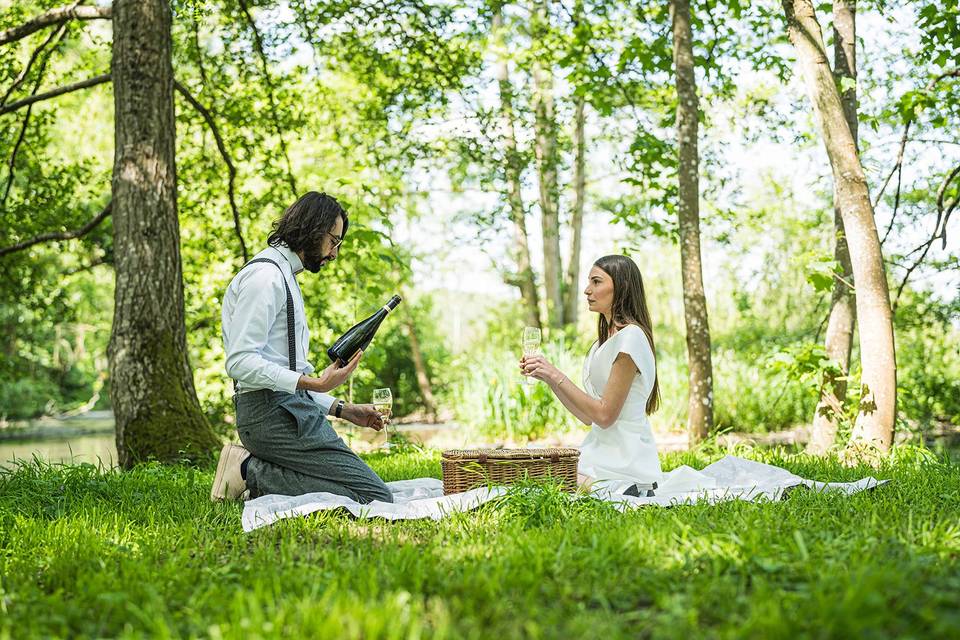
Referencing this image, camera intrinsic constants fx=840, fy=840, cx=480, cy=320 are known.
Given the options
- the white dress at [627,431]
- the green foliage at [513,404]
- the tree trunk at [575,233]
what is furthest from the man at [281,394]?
the tree trunk at [575,233]

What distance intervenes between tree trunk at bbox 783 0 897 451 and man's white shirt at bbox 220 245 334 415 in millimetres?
3828

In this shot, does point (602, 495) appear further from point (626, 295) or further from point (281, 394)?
point (281, 394)

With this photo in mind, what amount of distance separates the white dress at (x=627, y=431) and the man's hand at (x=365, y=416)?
1.18 metres

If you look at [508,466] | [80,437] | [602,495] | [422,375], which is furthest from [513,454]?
[80,437]

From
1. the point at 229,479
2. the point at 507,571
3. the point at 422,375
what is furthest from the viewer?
the point at 422,375

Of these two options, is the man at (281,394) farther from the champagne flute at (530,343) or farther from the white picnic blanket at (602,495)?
the champagne flute at (530,343)

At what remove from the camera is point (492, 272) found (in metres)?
19.2

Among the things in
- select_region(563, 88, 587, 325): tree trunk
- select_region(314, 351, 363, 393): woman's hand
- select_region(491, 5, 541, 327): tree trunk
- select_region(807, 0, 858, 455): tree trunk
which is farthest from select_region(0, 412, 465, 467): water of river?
select_region(314, 351, 363, 393): woman's hand

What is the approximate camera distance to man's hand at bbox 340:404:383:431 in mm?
4566

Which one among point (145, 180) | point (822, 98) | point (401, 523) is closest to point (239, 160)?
point (145, 180)

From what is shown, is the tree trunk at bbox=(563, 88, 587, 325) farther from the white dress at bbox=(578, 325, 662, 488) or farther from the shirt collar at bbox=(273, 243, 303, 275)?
the shirt collar at bbox=(273, 243, 303, 275)

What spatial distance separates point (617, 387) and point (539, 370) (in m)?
0.52

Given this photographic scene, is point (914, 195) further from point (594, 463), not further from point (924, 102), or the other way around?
point (594, 463)

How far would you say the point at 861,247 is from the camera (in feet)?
19.1
